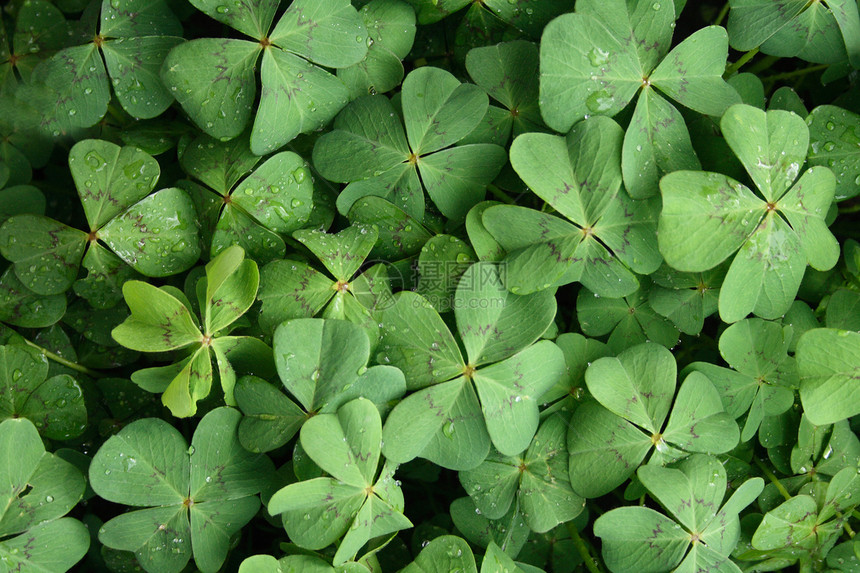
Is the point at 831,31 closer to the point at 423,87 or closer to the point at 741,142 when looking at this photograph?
the point at 741,142

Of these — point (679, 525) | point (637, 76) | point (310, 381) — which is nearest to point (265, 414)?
point (310, 381)

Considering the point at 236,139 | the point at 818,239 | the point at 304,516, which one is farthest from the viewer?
the point at 236,139

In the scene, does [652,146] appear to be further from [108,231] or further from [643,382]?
[108,231]

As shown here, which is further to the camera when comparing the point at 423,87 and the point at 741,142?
the point at 423,87

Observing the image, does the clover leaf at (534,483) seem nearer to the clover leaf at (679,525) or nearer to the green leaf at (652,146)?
the clover leaf at (679,525)

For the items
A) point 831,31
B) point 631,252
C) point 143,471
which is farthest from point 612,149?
point 143,471

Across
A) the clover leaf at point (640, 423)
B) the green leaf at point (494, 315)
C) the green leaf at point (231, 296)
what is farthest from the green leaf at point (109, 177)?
the clover leaf at point (640, 423)

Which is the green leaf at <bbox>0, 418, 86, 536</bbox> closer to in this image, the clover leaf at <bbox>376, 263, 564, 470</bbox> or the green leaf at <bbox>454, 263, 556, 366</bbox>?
the clover leaf at <bbox>376, 263, 564, 470</bbox>
